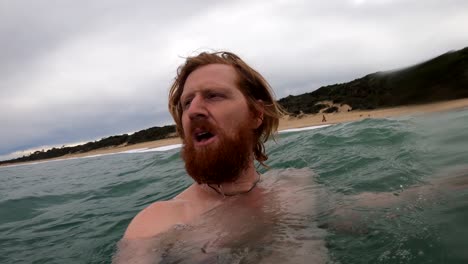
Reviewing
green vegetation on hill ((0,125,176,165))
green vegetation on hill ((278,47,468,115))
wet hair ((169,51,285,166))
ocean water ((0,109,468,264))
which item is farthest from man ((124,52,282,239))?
green vegetation on hill ((0,125,176,165))

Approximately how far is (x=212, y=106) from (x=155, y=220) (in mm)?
867

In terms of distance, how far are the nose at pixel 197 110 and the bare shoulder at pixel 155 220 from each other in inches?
24.4

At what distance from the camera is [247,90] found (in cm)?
301

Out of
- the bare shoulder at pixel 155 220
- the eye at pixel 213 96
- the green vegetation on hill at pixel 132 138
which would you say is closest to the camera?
the bare shoulder at pixel 155 220

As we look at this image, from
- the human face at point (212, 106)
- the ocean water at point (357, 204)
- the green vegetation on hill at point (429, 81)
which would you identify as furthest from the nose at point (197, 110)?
the green vegetation on hill at point (429, 81)

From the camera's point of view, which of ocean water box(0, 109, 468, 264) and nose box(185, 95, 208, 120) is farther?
nose box(185, 95, 208, 120)

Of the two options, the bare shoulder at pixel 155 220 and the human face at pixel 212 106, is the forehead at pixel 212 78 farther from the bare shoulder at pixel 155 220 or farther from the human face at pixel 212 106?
the bare shoulder at pixel 155 220

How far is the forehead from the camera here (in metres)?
2.79

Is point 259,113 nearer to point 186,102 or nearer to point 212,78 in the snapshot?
point 212,78

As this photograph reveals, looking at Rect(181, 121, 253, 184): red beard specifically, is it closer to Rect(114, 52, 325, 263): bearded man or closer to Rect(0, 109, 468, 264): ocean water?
Rect(114, 52, 325, 263): bearded man

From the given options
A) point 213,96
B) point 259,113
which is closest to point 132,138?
point 259,113

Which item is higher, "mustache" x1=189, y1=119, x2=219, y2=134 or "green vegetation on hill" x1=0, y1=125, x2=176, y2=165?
"green vegetation on hill" x1=0, y1=125, x2=176, y2=165

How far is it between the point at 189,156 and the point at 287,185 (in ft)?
3.31

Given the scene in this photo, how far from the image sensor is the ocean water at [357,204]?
5.91 feet
